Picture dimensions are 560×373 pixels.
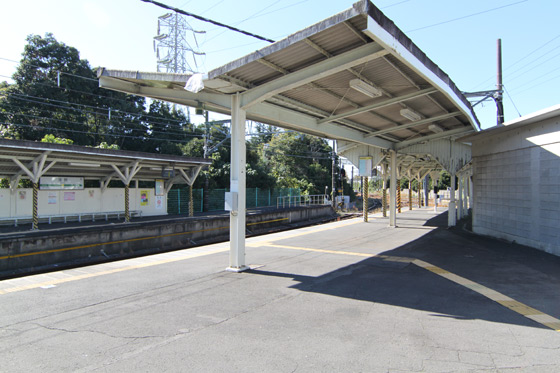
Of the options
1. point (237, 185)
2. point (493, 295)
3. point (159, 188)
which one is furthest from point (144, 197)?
point (493, 295)

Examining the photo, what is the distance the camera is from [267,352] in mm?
4031

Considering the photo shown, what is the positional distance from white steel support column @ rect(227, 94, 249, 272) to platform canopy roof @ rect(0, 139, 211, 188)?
384 inches

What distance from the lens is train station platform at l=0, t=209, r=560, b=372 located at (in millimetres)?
3844

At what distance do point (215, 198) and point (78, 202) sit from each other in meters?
11.5

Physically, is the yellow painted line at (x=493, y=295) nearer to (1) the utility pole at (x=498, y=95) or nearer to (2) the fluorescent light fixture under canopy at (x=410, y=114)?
(2) the fluorescent light fixture under canopy at (x=410, y=114)

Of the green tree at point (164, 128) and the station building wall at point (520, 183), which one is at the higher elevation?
the green tree at point (164, 128)

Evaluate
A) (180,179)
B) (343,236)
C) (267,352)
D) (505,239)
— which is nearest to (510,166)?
(505,239)

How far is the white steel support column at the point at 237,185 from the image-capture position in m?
8.17

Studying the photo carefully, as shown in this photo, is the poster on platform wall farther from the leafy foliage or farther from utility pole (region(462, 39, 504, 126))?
utility pole (region(462, 39, 504, 126))

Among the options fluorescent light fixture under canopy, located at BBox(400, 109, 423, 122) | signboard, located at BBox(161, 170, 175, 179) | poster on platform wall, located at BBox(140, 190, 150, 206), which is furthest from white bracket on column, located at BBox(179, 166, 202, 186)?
fluorescent light fixture under canopy, located at BBox(400, 109, 423, 122)

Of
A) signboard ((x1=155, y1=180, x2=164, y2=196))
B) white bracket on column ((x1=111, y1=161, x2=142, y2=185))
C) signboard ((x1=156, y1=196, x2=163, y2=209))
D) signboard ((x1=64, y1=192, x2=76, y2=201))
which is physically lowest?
signboard ((x1=156, y1=196, x2=163, y2=209))

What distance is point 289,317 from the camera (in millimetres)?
5172

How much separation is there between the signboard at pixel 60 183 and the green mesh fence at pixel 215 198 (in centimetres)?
651

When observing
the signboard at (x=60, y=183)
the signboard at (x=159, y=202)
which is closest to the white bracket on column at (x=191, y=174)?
the signboard at (x=159, y=202)
